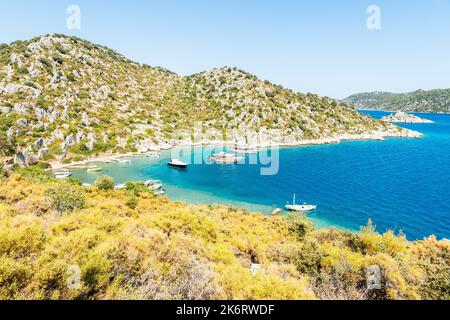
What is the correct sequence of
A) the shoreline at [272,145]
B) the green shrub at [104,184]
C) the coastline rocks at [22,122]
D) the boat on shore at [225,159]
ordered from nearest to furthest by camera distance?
the green shrub at [104,184] → the shoreline at [272,145] → the coastline rocks at [22,122] → the boat on shore at [225,159]

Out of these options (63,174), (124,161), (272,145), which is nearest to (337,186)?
(272,145)

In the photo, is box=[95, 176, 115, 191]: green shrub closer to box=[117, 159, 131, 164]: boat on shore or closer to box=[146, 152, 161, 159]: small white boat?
box=[117, 159, 131, 164]: boat on shore

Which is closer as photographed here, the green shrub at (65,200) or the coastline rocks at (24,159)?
the green shrub at (65,200)

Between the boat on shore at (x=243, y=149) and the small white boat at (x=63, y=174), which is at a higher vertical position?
the boat on shore at (x=243, y=149)

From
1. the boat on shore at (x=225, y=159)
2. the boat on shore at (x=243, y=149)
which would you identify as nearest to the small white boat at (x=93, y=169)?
the boat on shore at (x=225, y=159)

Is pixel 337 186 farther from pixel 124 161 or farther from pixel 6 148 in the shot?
pixel 6 148

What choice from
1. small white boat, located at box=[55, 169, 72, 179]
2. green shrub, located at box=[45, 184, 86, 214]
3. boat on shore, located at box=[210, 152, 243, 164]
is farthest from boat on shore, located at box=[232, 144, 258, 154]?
green shrub, located at box=[45, 184, 86, 214]

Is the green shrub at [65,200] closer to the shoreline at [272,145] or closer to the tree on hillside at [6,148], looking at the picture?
the shoreline at [272,145]
